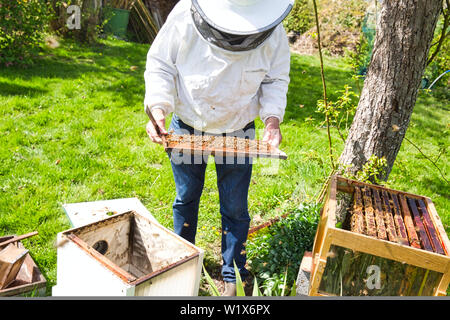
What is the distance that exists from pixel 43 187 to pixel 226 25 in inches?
87.9

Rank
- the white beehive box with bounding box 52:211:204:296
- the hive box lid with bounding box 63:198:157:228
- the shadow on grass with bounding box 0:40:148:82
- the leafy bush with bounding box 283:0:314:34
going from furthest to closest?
the leafy bush with bounding box 283:0:314:34 < the shadow on grass with bounding box 0:40:148:82 < the hive box lid with bounding box 63:198:157:228 < the white beehive box with bounding box 52:211:204:296

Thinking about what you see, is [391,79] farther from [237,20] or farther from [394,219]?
[237,20]

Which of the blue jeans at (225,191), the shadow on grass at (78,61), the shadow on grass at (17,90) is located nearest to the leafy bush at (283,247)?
the blue jeans at (225,191)

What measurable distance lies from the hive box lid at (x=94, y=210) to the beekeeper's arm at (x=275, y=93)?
0.98 m

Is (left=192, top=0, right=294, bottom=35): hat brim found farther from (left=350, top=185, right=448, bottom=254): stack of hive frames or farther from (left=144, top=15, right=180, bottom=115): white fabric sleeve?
(left=350, top=185, right=448, bottom=254): stack of hive frames

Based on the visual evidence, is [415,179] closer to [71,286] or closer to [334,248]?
[334,248]

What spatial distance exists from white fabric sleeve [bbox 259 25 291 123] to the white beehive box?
2.86ft

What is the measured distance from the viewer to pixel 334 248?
5.93 feet

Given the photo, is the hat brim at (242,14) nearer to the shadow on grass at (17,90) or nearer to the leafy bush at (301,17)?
the shadow on grass at (17,90)

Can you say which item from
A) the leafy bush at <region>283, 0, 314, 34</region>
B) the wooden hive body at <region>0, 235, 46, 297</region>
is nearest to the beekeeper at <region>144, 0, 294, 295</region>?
the wooden hive body at <region>0, 235, 46, 297</region>

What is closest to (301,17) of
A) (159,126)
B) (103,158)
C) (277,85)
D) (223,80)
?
(103,158)

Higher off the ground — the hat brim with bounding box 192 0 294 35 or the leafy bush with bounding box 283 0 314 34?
the hat brim with bounding box 192 0 294 35

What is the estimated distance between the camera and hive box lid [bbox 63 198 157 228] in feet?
8.23

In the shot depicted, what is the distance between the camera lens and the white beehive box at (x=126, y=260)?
5.08 feet
